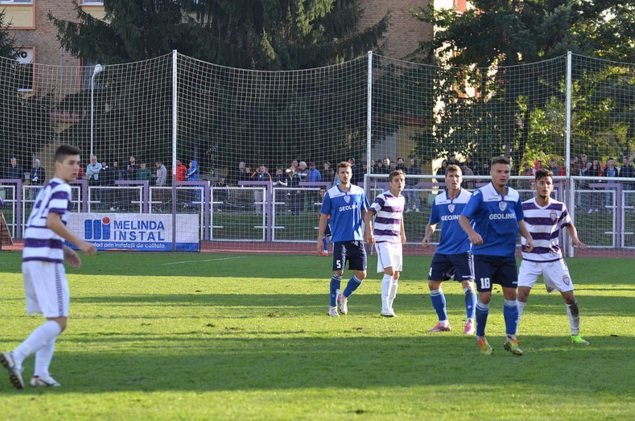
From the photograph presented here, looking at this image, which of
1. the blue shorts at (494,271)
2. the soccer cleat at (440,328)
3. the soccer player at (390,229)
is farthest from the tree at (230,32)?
the blue shorts at (494,271)

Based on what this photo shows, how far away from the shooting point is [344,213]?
50.5ft

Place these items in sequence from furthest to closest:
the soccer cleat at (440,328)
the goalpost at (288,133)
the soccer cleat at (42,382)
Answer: the goalpost at (288,133)
the soccer cleat at (440,328)
the soccer cleat at (42,382)

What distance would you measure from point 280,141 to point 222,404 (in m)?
28.0

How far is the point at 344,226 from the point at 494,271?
399 centimetres

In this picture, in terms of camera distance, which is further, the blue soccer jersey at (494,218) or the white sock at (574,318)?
the white sock at (574,318)

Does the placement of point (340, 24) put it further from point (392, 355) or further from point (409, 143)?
point (392, 355)

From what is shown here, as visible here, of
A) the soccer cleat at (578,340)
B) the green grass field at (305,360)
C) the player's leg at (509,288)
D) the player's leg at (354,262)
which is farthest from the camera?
the player's leg at (354,262)

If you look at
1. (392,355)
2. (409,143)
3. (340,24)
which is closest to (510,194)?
(392,355)

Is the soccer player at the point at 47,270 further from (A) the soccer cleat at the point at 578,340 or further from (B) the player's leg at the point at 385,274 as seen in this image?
(B) the player's leg at the point at 385,274

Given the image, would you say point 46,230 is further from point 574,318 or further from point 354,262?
point 354,262

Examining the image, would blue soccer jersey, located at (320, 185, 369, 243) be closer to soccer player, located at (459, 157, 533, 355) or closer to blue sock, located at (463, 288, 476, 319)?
blue sock, located at (463, 288, 476, 319)

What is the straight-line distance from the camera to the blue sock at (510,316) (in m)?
11.7

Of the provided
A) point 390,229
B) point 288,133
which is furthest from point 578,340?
point 288,133

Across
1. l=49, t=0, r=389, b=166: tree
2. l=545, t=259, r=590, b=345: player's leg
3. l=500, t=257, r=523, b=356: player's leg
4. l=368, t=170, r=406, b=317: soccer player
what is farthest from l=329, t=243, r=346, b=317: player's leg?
l=49, t=0, r=389, b=166: tree
